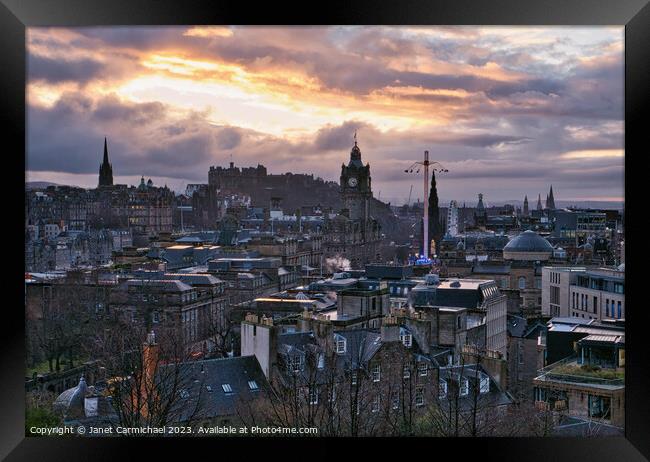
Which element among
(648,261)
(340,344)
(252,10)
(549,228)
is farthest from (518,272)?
(252,10)

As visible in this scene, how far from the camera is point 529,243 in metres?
14.6

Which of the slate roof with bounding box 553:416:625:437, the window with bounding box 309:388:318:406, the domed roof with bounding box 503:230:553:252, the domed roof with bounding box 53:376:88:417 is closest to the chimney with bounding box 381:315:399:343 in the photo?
the window with bounding box 309:388:318:406

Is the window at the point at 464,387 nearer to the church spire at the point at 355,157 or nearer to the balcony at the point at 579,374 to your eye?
the balcony at the point at 579,374

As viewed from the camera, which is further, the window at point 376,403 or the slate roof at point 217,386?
the window at point 376,403

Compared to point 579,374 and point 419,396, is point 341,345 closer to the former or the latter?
point 419,396

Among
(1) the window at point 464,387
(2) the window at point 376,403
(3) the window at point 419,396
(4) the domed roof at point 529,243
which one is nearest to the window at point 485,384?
(1) the window at point 464,387

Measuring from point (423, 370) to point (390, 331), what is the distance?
49cm

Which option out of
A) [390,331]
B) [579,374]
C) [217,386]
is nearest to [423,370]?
[390,331]

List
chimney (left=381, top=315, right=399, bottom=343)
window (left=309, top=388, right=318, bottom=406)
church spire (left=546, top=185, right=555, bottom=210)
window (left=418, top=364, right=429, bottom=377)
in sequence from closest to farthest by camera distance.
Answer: window (left=309, top=388, right=318, bottom=406) < window (left=418, top=364, right=429, bottom=377) < chimney (left=381, top=315, right=399, bottom=343) < church spire (left=546, top=185, right=555, bottom=210)

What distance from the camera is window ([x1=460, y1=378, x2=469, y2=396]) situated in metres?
6.46

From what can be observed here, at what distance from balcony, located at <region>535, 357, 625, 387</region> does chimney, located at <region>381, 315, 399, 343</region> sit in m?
1.29

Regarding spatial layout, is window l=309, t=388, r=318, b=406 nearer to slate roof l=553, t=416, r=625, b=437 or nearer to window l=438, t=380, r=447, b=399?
window l=438, t=380, r=447, b=399

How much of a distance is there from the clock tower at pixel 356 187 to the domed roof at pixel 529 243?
332 cm

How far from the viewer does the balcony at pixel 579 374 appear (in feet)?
18.4
